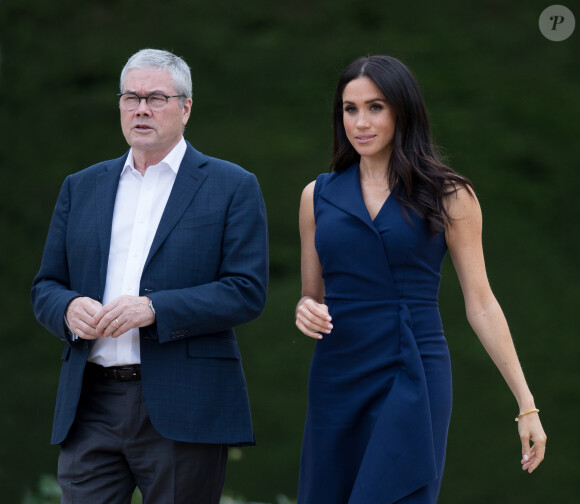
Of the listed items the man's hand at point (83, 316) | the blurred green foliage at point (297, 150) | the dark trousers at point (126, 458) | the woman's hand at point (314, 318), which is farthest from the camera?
the blurred green foliage at point (297, 150)

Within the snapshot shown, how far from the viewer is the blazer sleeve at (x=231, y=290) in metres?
3.18

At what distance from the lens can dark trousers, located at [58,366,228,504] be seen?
3.27 m

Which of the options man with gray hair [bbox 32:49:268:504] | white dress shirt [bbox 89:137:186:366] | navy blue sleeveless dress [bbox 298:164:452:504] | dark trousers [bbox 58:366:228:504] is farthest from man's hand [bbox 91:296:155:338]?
navy blue sleeveless dress [bbox 298:164:452:504]

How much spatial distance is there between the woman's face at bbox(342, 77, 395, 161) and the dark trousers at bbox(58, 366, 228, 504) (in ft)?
3.35

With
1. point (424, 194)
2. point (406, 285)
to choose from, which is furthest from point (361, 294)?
point (424, 194)

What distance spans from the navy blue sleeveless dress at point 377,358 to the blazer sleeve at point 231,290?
0.22 m

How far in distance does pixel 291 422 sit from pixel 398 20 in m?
1.91

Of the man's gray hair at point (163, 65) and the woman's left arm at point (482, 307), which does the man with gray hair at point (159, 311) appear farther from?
the woman's left arm at point (482, 307)

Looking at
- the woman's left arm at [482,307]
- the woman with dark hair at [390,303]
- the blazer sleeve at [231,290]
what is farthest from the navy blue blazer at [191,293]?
the woman's left arm at [482,307]

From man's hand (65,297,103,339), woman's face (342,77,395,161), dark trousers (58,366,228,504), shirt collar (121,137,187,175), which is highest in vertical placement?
woman's face (342,77,395,161)

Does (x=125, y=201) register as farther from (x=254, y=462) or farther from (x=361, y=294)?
(x=254, y=462)

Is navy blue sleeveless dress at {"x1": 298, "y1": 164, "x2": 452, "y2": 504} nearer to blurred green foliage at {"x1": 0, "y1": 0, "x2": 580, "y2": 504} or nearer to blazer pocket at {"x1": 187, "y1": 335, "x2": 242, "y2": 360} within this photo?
blazer pocket at {"x1": 187, "y1": 335, "x2": 242, "y2": 360}

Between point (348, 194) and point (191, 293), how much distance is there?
1.90 ft

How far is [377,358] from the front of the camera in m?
3.20
